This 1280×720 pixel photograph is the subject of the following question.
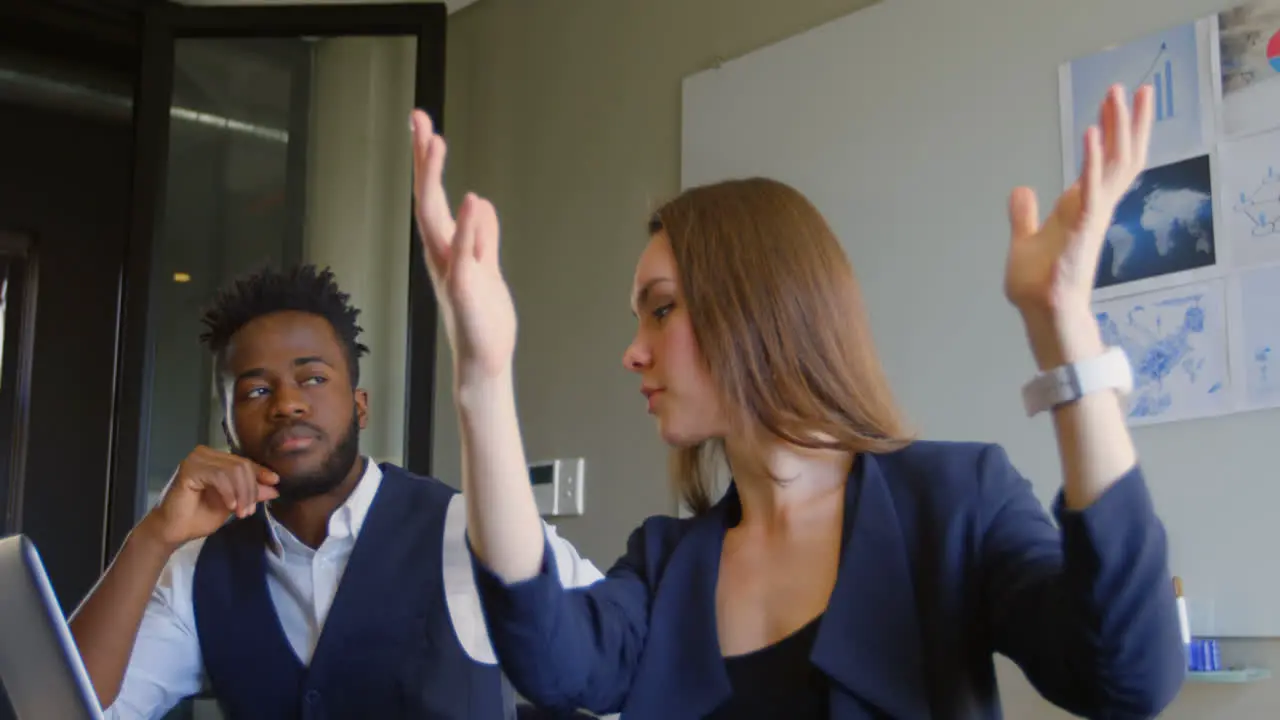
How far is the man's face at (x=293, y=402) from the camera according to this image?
1.73 meters

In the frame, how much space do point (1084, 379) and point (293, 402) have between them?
1247 mm

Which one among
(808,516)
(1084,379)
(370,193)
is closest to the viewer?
(1084,379)

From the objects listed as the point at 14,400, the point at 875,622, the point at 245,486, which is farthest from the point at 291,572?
the point at 14,400

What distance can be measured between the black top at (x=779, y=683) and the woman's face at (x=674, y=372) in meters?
0.18


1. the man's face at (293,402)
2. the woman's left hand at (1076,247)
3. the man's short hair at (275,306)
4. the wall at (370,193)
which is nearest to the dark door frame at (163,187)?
the wall at (370,193)

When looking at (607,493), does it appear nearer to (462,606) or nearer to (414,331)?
(414,331)

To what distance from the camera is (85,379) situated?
14.0 ft

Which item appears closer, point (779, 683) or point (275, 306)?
point (779, 683)

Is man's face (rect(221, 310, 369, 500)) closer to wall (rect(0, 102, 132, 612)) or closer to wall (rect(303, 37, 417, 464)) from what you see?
wall (rect(303, 37, 417, 464))

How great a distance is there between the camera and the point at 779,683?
3.05 feet

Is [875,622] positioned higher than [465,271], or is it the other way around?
[465,271]

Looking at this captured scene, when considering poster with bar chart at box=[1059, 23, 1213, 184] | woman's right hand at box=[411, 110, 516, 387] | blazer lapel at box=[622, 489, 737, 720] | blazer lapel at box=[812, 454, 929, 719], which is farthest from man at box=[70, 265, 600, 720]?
poster with bar chart at box=[1059, 23, 1213, 184]

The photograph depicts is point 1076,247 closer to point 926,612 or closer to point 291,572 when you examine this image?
point 926,612

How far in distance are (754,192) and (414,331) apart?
1.75m
